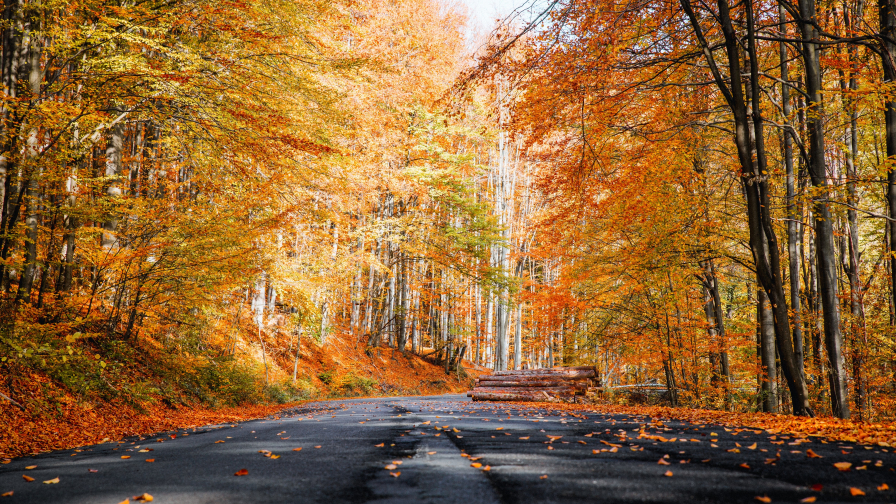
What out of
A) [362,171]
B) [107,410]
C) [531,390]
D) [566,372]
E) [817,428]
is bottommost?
[531,390]

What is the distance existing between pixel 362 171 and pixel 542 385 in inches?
347

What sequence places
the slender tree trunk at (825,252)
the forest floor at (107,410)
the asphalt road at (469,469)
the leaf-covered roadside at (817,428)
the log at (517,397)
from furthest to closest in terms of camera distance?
the log at (517,397), the slender tree trunk at (825,252), the forest floor at (107,410), the leaf-covered roadside at (817,428), the asphalt road at (469,469)

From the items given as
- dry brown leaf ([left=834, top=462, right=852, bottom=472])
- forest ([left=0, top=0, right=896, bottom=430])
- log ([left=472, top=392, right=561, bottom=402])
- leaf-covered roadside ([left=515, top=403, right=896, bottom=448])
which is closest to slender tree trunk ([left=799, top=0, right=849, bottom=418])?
forest ([left=0, top=0, right=896, bottom=430])

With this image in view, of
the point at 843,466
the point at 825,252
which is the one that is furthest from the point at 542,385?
the point at 843,466

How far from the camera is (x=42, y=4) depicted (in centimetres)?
761

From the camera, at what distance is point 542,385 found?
13.3m

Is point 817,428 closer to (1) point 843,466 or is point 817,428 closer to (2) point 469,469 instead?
(1) point 843,466

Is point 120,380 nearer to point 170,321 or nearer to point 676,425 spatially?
point 170,321

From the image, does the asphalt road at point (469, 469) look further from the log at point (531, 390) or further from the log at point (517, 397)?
the log at point (531, 390)

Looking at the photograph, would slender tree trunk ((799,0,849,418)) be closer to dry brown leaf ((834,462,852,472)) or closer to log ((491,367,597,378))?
dry brown leaf ((834,462,852,472))

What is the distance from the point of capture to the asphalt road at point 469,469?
8.50 ft

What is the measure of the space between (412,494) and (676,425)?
4.09 metres

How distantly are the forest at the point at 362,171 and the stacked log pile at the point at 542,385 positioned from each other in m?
1.47

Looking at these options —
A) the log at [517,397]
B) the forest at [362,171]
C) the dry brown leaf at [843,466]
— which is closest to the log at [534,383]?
the log at [517,397]
